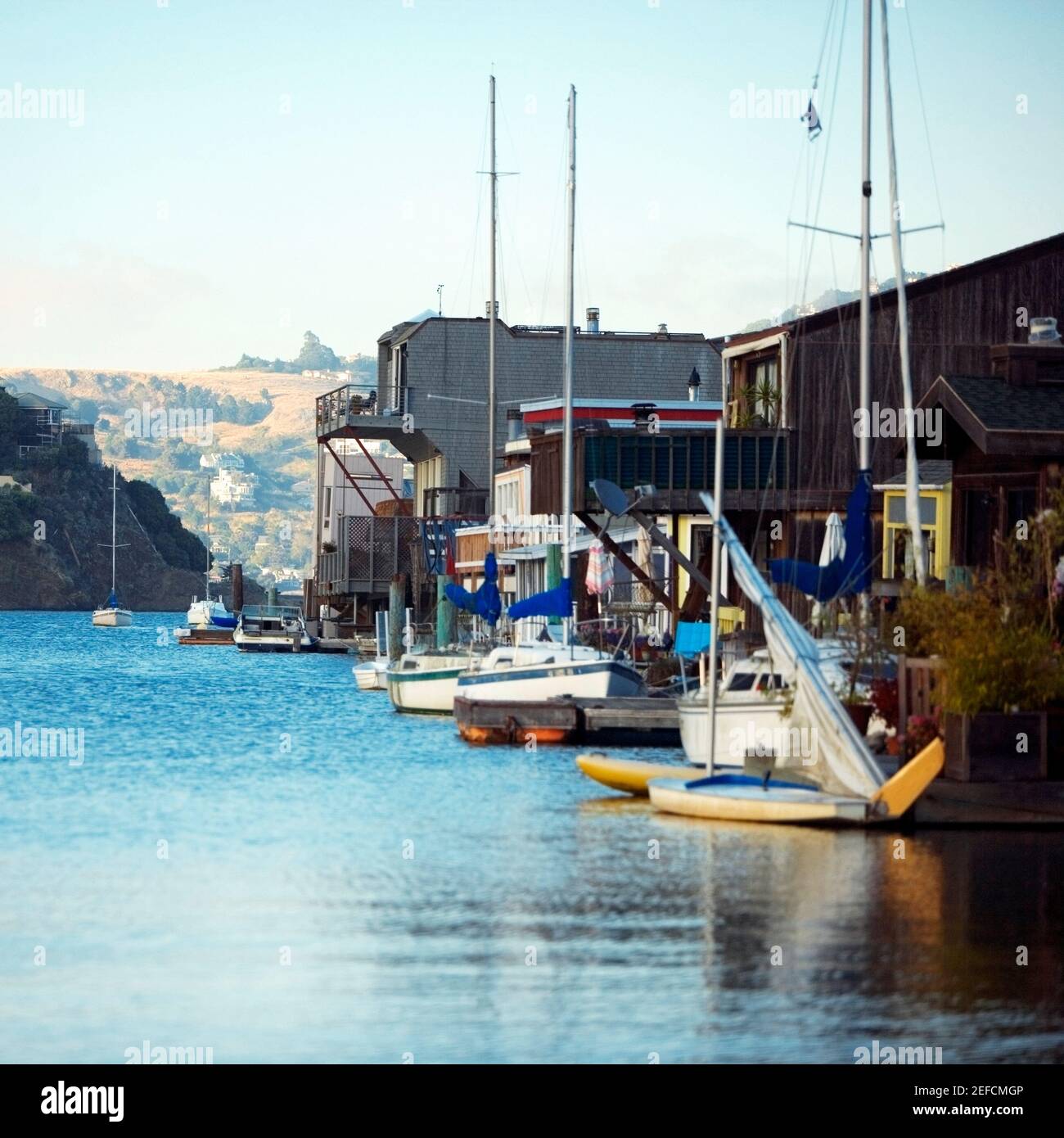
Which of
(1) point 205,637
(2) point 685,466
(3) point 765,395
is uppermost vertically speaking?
(3) point 765,395

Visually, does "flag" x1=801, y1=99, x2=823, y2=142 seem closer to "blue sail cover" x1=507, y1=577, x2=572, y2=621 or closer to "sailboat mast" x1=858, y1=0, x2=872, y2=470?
"sailboat mast" x1=858, y1=0, x2=872, y2=470

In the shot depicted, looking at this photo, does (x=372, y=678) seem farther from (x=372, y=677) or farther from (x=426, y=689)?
(x=426, y=689)

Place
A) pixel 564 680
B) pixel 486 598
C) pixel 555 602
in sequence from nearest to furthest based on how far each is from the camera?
pixel 564 680 → pixel 555 602 → pixel 486 598

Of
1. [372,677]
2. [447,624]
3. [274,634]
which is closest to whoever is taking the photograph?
[447,624]

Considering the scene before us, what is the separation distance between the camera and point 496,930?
1894cm

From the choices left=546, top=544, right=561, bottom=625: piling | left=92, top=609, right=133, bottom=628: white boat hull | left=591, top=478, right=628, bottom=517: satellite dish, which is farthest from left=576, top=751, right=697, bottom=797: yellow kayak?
left=92, top=609, right=133, bottom=628: white boat hull

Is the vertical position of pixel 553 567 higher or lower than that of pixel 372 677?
higher

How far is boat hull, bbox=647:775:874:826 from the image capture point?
2530 centimetres

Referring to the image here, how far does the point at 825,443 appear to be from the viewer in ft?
172

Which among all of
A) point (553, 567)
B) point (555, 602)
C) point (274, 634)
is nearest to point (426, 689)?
point (553, 567)

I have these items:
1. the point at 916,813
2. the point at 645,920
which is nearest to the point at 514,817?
the point at 916,813

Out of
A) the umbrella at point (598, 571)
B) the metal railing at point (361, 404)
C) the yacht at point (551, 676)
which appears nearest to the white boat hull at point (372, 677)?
the umbrella at point (598, 571)

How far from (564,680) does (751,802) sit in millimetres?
20260

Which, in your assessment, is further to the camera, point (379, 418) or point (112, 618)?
point (112, 618)
